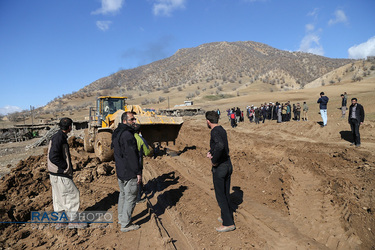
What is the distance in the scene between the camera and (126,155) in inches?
149

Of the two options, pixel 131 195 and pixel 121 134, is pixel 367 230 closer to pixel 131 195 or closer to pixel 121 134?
pixel 131 195

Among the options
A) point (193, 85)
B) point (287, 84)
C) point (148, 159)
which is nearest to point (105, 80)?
point (193, 85)

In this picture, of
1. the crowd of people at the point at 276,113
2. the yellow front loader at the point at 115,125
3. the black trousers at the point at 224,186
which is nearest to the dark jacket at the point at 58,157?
the black trousers at the point at 224,186

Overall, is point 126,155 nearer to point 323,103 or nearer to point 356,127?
point 356,127

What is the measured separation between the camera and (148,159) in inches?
359

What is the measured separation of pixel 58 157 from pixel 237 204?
361cm

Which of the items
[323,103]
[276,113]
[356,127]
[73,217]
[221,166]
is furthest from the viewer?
[276,113]

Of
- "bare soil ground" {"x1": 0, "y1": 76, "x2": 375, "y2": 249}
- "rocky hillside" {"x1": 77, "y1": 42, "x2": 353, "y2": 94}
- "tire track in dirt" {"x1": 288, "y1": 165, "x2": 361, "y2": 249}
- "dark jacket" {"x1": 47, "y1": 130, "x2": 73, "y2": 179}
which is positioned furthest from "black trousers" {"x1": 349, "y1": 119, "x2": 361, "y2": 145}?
"rocky hillside" {"x1": 77, "y1": 42, "x2": 353, "y2": 94}

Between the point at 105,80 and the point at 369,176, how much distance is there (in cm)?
12465

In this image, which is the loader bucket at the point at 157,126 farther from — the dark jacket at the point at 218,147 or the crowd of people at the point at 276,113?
the crowd of people at the point at 276,113

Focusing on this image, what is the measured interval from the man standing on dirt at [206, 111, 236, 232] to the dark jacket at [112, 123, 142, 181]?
124 cm

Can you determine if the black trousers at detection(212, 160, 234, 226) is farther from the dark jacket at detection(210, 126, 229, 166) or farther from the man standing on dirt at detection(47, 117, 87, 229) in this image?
the man standing on dirt at detection(47, 117, 87, 229)

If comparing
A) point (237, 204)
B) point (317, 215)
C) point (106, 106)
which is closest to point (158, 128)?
point (106, 106)

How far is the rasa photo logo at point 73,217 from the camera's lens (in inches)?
164
